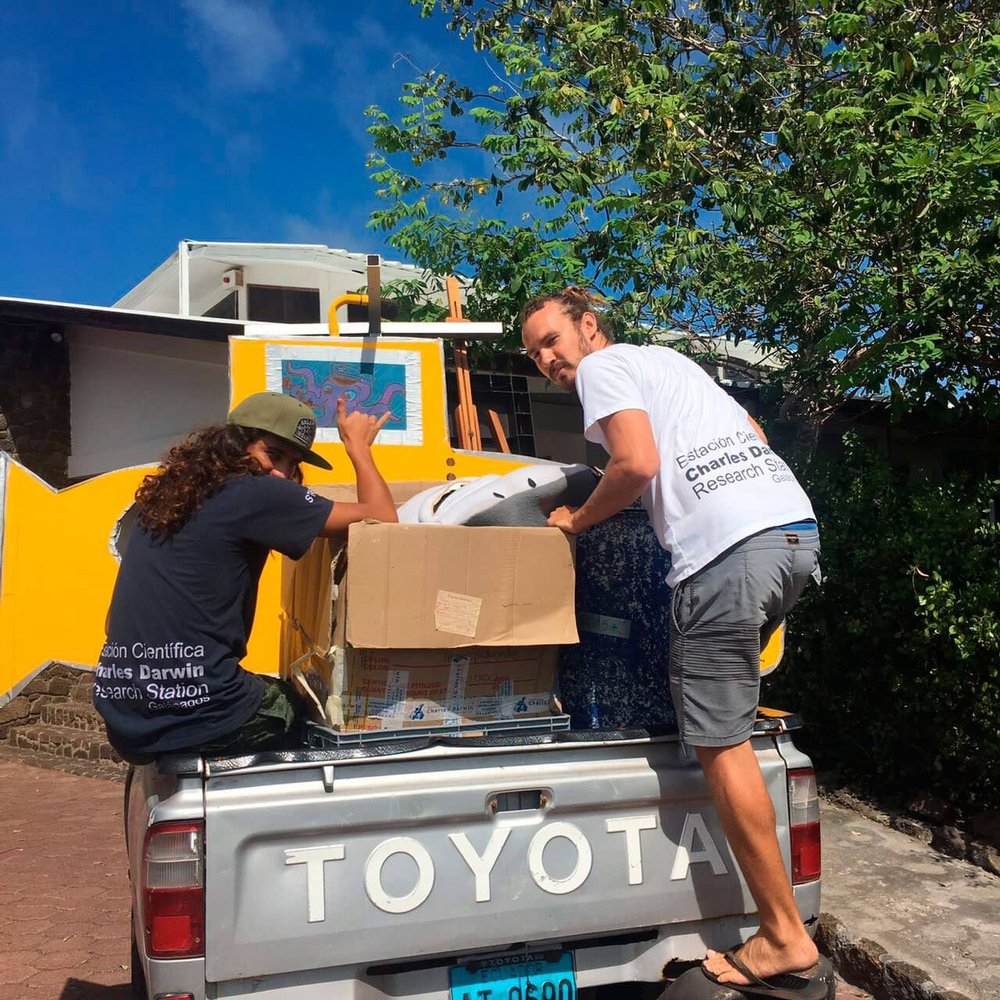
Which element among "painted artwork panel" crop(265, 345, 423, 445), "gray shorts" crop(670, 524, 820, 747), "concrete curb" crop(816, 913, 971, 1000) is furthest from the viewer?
"painted artwork panel" crop(265, 345, 423, 445)

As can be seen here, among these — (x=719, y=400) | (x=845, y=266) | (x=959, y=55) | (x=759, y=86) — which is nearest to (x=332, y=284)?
(x=759, y=86)

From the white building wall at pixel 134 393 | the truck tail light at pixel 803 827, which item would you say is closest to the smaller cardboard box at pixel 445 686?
the truck tail light at pixel 803 827

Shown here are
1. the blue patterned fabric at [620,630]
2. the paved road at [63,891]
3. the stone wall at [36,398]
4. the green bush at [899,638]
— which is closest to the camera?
the blue patterned fabric at [620,630]

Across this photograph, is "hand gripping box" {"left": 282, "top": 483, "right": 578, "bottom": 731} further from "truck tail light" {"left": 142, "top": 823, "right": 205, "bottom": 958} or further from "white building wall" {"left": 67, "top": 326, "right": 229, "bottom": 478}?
"white building wall" {"left": 67, "top": 326, "right": 229, "bottom": 478}

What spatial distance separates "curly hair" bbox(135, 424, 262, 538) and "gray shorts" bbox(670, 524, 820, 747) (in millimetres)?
1285

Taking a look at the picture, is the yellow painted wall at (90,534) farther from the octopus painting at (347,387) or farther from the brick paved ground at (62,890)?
the brick paved ground at (62,890)

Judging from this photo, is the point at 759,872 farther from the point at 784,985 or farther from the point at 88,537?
the point at 88,537

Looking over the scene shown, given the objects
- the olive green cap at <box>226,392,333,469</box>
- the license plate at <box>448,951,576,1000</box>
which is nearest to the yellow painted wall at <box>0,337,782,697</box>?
the olive green cap at <box>226,392,333,469</box>

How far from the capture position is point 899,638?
5121 millimetres

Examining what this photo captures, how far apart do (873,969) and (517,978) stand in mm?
Result: 2089

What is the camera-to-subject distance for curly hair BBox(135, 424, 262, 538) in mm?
2602

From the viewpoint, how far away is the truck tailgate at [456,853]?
2158 mm

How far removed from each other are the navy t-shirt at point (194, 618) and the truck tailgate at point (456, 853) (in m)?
0.38

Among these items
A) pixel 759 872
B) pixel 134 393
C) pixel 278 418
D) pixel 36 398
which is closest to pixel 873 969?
pixel 759 872
